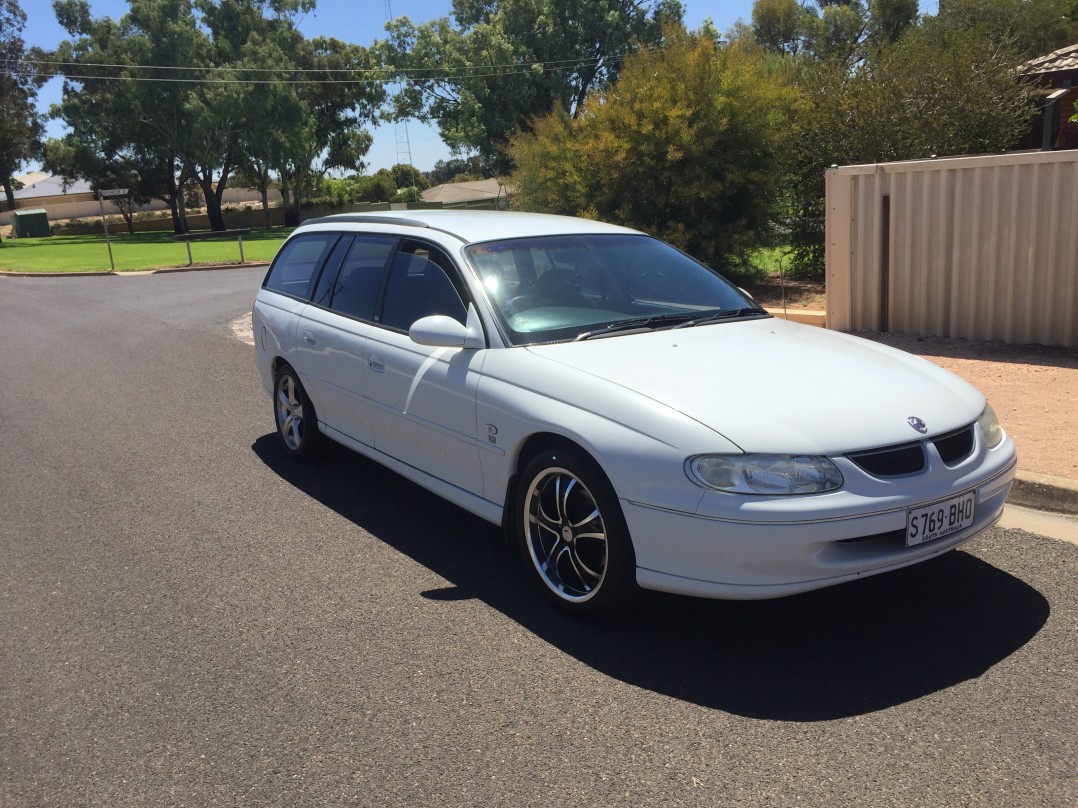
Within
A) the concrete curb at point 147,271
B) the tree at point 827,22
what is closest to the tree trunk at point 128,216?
the concrete curb at point 147,271

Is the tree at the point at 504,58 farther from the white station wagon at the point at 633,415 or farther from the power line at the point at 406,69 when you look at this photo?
the white station wagon at the point at 633,415

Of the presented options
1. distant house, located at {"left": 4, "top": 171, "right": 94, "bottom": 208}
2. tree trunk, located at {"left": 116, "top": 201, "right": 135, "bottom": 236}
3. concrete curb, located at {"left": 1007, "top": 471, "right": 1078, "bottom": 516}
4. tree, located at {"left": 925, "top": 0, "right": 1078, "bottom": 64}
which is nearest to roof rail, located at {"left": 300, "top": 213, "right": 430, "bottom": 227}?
concrete curb, located at {"left": 1007, "top": 471, "right": 1078, "bottom": 516}

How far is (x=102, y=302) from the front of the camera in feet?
62.4

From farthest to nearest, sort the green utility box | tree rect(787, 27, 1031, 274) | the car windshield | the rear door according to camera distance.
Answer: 1. the green utility box
2. tree rect(787, 27, 1031, 274)
3. the rear door
4. the car windshield

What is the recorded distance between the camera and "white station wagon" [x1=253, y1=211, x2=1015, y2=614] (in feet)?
11.8

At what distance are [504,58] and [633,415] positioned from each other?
146 ft

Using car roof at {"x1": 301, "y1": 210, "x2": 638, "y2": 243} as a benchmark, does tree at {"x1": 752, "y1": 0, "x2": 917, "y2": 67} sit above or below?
above

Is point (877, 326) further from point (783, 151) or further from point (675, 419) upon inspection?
point (675, 419)

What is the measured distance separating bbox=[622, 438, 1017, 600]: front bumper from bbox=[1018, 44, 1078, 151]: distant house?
1334 cm

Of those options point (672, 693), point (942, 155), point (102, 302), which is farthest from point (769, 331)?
point (102, 302)

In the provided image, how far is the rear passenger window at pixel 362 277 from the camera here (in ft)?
18.7

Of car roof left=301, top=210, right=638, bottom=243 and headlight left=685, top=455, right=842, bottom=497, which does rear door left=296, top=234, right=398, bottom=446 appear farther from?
headlight left=685, top=455, right=842, bottom=497

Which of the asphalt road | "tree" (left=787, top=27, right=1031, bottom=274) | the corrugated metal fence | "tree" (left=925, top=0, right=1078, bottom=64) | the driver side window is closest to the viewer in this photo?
the asphalt road

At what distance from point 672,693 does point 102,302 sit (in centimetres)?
1815
